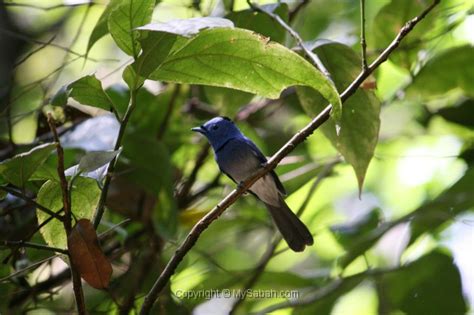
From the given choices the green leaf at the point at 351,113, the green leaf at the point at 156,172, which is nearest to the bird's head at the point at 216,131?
the green leaf at the point at 156,172

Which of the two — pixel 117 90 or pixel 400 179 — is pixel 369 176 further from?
pixel 117 90

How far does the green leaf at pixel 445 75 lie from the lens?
1.64 m

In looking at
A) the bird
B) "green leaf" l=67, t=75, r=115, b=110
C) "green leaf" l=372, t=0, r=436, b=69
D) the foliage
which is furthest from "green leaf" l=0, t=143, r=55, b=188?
"green leaf" l=372, t=0, r=436, b=69

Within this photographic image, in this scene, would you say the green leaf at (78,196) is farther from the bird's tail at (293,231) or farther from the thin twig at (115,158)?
the bird's tail at (293,231)

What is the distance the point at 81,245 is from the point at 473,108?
3.93ft

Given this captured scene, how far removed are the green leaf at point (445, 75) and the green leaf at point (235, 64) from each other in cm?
83

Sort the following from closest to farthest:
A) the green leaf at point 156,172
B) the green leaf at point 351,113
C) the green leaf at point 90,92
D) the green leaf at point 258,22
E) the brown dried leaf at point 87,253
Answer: the brown dried leaf at point 87,253, the green leaf at point 90,92, the green leaf at point 351,113, the green leaf at point 258,22, the green leaf at point 156,172

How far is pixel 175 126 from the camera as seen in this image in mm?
1782

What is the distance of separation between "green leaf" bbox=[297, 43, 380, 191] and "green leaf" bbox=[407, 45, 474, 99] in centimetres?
50

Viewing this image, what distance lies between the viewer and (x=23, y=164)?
843 mm

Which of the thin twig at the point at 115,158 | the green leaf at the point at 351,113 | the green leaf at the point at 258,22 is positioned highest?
the thin twig at the point at 115,158

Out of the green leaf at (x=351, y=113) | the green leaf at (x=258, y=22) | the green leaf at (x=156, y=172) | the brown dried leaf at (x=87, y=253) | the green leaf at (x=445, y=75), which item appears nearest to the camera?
the brown dried leaf at (x=87, y=253)

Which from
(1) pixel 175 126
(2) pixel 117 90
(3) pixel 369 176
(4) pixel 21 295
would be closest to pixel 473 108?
(3) pixel 369 176

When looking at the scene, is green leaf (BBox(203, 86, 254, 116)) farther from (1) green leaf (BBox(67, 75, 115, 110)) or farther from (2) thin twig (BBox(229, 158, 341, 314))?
(1) green leaf (BBox(67, 75, 115, 110))
